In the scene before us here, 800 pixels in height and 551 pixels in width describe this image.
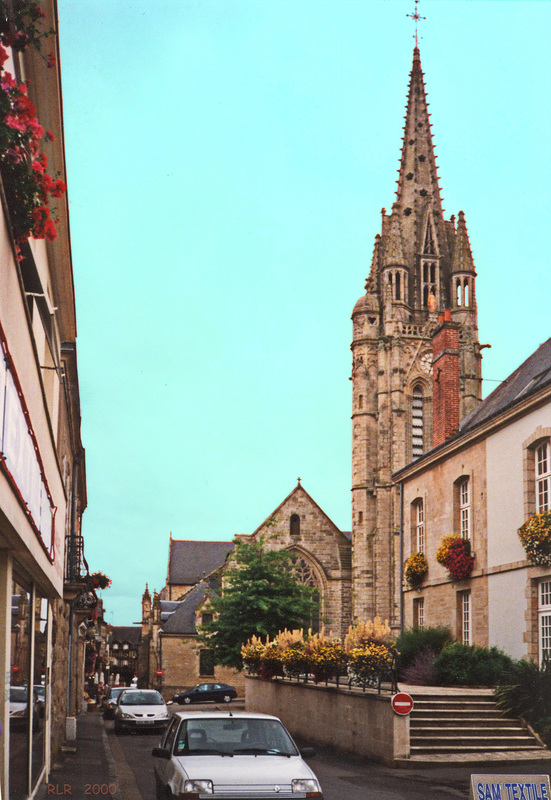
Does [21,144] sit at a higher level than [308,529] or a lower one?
higher

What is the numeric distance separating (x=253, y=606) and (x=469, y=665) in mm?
19874

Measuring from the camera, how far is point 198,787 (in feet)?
30.0

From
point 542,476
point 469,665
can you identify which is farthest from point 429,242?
point 469,665

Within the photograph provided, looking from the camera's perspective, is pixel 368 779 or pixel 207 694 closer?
pixel 368 779

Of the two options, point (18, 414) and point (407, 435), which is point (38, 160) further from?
point (407, 435)

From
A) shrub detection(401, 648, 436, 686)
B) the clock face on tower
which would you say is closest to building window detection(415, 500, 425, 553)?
shrub detection(401, 648, 436, 686)

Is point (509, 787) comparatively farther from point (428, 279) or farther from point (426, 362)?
point (428, 279)

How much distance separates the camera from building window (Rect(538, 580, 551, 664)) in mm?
19516

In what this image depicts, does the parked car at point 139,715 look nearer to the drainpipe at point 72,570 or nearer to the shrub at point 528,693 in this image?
the drainpipe at point 72,570

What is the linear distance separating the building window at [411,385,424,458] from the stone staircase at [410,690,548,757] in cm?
4511

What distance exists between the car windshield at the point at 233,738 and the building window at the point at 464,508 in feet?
47.7

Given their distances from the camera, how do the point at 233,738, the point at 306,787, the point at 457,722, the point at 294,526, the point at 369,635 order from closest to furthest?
the point at 306,787 → the point at 233,738 → the point at 457,722 → the point at 369,635 → the point at 294,526

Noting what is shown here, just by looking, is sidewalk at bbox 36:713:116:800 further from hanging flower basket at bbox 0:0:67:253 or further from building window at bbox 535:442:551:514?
building window at bbox 535:442:551:514

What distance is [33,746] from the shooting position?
37.1ft
